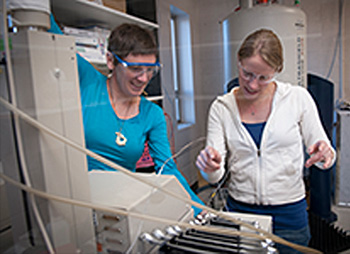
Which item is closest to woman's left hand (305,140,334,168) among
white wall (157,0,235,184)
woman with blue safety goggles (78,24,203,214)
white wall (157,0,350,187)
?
white wall (157,0,350,187)

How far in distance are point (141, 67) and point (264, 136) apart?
321 millimetres

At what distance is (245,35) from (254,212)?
16.8 inches

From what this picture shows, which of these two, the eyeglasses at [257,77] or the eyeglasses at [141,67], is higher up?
the eyeglasses at [141,67]

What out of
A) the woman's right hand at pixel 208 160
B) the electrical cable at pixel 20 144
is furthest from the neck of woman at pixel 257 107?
the electrical cable at pixel 20 144

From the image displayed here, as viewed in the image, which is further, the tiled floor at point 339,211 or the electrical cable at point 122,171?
the tiled floor at point 339,211

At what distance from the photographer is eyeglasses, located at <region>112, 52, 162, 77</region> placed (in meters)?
0.60

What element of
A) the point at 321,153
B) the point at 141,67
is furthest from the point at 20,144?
the point at 321,153

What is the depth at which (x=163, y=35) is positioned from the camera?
626mm

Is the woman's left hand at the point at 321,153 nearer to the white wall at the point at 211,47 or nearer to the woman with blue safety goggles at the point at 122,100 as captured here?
the white wall at the point at 211,47

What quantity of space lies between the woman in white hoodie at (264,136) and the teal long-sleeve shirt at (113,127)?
0.36ft

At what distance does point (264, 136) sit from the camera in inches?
24.9

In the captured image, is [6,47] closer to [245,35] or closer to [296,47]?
[245,35]

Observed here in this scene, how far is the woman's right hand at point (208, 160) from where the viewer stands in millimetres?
642

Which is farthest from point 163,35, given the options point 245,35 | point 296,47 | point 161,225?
point 161,225
